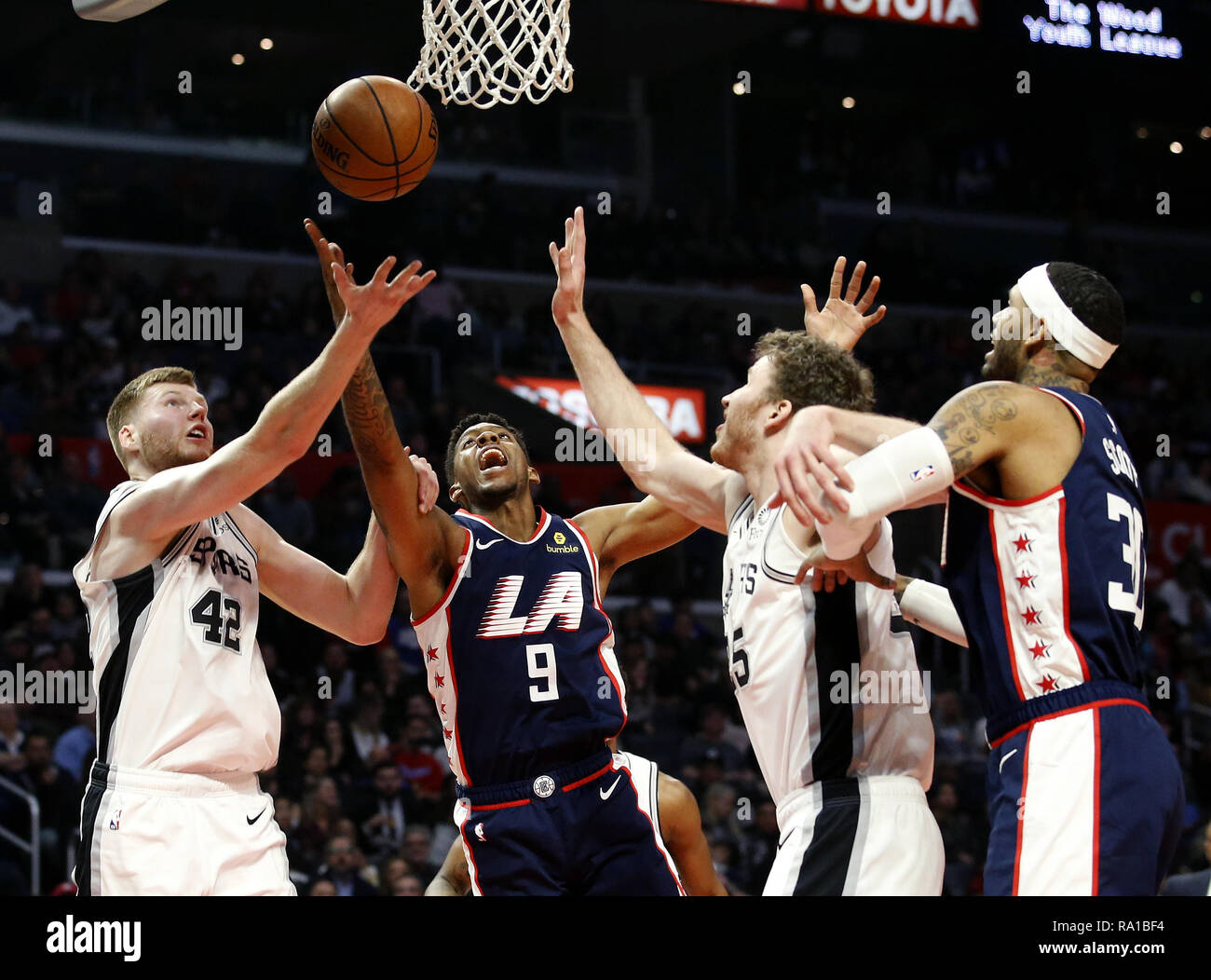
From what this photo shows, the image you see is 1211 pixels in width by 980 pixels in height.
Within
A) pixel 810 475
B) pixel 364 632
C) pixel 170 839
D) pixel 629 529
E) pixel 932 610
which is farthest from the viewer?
pixel 629 529

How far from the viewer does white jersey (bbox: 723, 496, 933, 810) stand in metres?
3.97

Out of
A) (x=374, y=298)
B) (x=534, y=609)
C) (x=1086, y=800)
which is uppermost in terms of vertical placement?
(x=374, y=298)

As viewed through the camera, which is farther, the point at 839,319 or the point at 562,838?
the point at 839,319

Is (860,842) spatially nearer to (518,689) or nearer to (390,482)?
(518,689)

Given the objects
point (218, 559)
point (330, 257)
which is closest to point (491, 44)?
point (330, 257)

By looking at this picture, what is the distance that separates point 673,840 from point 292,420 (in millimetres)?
2161

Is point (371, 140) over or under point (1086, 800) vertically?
over

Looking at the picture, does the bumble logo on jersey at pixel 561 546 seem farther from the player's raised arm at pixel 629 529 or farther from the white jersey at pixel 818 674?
the white jersey at pixel 818 674

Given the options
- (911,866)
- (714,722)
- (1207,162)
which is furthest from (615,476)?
(1207,162)

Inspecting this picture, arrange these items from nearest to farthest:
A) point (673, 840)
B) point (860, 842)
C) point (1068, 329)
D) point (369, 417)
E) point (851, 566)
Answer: point (1068, 329) < point (851, 566) < point (860, 842) < point (369, 417) < point (673, 840)

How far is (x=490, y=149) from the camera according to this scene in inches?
718

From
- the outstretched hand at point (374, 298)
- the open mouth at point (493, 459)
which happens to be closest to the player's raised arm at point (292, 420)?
the outstretched hand at point (374, 298)

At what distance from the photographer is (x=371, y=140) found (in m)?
4.61
